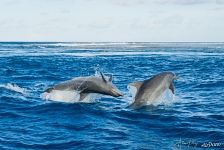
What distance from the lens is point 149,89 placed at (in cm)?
1992

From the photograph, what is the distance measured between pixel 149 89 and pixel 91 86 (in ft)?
8.26

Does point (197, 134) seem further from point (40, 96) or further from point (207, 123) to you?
point (40, 96)

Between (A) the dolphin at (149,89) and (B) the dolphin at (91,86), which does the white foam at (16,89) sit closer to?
(B) the dolphin at (91,86)

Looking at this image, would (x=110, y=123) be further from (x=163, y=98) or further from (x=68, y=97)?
(x=163, y=98)

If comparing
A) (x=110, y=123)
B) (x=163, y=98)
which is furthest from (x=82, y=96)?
(x=110, y=123)

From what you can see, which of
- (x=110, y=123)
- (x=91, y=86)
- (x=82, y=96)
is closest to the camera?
(x=110, y=123)

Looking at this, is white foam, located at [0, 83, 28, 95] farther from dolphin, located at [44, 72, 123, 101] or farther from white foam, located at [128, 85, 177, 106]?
white foam, located at [128, 85, 177, 106]

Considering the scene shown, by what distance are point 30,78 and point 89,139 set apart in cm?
1962

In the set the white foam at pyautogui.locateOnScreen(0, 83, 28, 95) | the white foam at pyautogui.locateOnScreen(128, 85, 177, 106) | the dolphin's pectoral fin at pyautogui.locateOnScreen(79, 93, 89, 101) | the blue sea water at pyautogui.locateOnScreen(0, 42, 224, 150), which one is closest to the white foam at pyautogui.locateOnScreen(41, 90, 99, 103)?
the dolphin's pectoral fin at pyautogui.locateOnScreen(79, 93, 89, 101)

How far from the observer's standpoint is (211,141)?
1388 cm

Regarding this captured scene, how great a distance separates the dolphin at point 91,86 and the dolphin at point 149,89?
0.77 metres

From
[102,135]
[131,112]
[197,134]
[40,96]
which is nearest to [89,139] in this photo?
[102,135]

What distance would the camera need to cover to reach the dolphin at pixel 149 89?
19.7 meters

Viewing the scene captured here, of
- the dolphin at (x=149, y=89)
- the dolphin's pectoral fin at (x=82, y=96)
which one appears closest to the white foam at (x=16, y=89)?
the dolphin's pectoral fin at (x=82, y=96)
